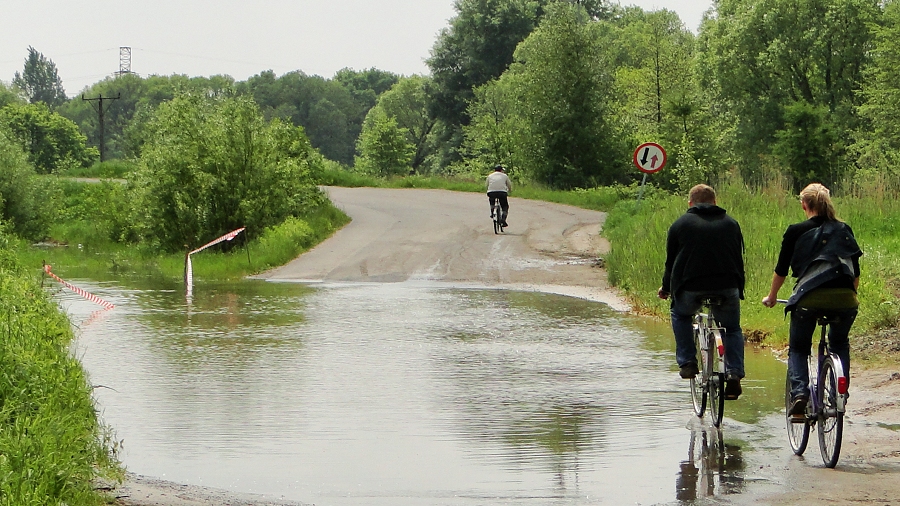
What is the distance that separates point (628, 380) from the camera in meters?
10.8

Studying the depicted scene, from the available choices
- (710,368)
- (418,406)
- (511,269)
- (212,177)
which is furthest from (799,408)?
(212,177)

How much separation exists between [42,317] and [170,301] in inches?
318

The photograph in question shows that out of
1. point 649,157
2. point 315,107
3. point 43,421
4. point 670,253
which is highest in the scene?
point 315,107

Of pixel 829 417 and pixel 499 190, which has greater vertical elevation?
pixel 499 190

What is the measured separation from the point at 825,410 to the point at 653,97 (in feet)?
198

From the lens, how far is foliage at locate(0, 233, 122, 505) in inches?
230

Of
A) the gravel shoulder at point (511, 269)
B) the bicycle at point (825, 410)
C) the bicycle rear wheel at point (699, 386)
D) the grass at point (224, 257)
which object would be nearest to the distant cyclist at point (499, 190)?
the gravel shoulder at point (511, 269)

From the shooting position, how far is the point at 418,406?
380 inches

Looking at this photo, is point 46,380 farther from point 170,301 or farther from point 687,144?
point 687,144

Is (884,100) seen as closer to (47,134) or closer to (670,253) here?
(670,253)

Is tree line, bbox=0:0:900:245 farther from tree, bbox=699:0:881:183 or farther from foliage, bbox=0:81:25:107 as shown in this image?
foliage, bbox=0:81:25:107

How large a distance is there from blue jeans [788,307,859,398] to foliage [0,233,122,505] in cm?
437

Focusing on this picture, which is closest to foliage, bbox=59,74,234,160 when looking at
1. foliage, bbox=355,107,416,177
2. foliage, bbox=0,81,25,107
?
foliage, bbox=0,81,25,107

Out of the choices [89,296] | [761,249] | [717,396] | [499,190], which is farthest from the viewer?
[499,190]
